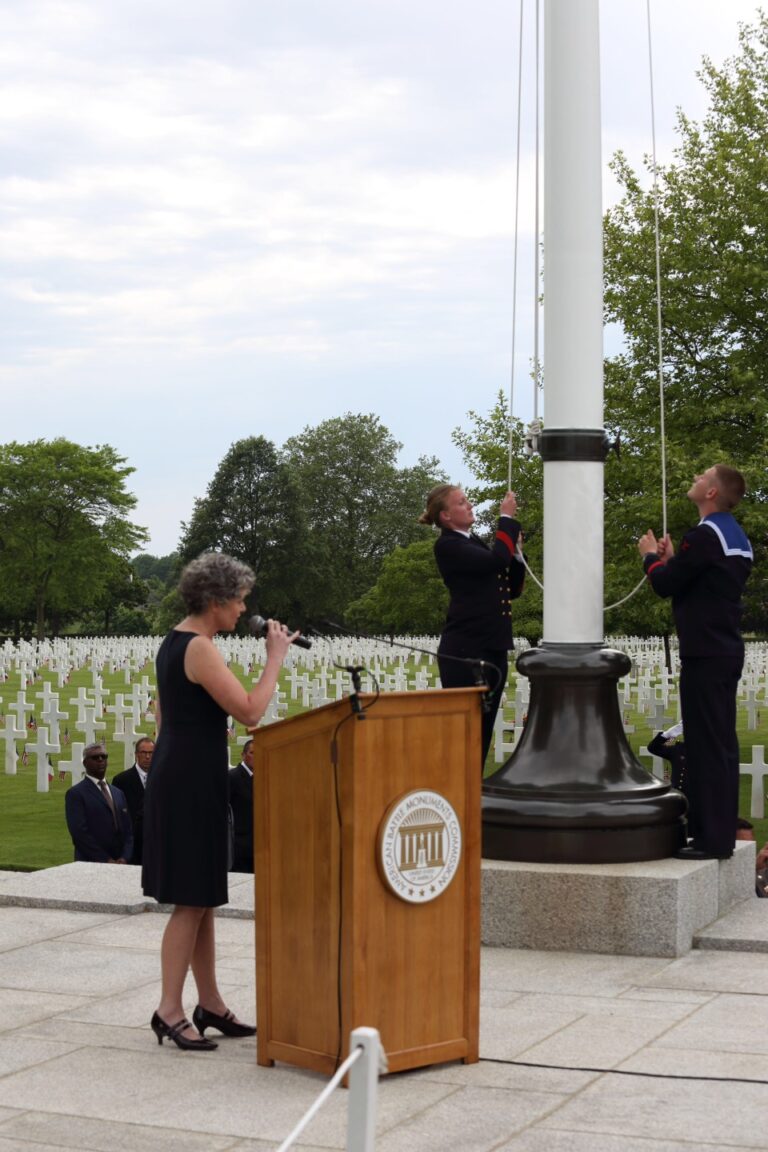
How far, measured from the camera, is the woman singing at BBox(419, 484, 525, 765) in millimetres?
8320

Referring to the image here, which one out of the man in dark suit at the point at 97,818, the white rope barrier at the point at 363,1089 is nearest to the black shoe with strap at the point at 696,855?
the white rope barrier at the point at 363,1089

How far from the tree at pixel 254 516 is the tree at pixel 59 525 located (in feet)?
13.9

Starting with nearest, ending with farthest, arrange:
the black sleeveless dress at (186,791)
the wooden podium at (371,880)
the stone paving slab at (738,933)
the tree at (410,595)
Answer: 1. the wooden podium at (371,880)
2. the black sleeveless dress at (186,791)
3. the stone paving slab at (738,933)
4. the tree at (410,595)

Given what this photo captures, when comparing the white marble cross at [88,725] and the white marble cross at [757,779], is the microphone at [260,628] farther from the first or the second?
the white marble cross at [88,725]

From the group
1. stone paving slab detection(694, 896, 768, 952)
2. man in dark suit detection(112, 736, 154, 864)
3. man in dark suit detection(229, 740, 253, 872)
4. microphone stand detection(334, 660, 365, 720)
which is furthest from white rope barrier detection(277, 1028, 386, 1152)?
man in dark suit detection(112, 736, 154, 864)

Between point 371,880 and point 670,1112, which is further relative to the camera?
point 371,880

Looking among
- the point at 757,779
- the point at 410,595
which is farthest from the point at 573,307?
the point at 410,595

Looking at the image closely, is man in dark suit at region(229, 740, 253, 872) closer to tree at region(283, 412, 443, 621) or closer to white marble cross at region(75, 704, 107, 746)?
white marble cross at region(75, 704, 107, 746)

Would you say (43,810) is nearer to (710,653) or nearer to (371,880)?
(710,653)

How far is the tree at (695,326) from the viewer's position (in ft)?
71.9

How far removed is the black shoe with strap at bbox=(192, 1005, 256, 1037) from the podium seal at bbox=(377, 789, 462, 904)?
1.08m

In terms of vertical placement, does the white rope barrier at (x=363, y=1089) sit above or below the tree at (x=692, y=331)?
below

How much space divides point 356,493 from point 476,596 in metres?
84.8

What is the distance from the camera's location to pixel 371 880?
5145 mm
